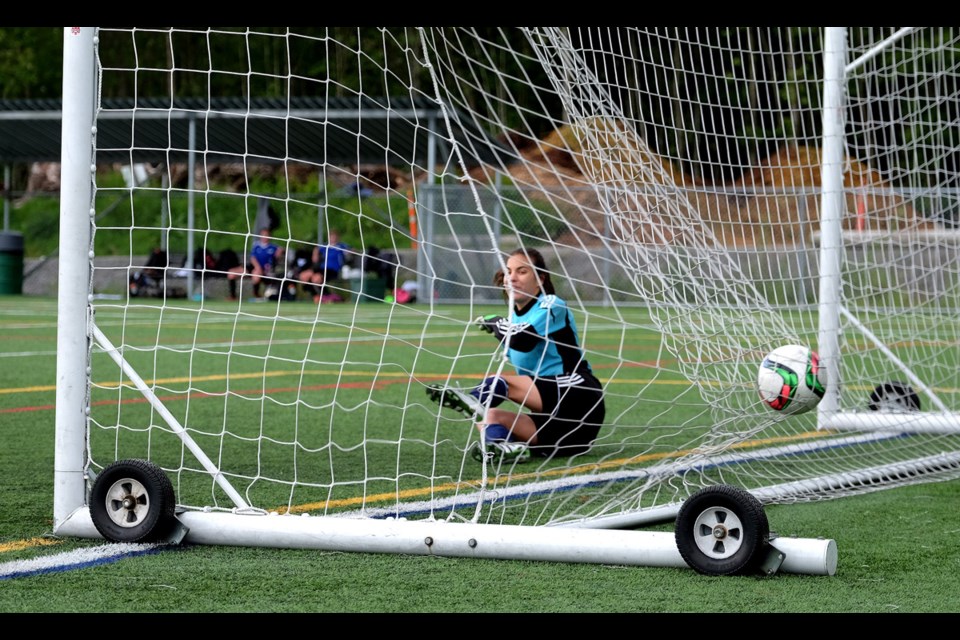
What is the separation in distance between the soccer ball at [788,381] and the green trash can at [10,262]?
22768 millimetres

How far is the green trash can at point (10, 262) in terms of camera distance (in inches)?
996

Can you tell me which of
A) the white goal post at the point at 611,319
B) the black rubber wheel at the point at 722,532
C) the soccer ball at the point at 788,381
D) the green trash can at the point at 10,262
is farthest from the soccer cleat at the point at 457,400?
the green trash can at the point at 10,262

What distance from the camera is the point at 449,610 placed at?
324 cm

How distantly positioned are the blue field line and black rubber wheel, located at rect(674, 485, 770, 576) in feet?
5.33

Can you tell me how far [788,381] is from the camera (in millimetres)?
5125

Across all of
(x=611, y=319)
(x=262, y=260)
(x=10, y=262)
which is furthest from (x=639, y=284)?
(x=10, y=262)

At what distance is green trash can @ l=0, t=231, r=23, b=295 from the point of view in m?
25.3

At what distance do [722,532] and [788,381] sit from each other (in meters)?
1.57

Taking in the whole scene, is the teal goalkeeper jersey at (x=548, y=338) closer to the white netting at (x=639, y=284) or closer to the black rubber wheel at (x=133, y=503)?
the white netting at (x=639, y=284)

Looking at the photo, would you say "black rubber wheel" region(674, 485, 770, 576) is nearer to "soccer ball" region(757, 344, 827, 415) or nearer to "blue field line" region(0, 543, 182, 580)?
"soccer ball" region(757, 344, 827, 415)

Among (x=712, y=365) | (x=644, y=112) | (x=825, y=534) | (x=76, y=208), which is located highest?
(x=644, y=112)

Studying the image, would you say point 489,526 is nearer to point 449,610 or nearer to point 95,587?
point 449,610

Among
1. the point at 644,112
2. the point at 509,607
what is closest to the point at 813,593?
the point at 509,607

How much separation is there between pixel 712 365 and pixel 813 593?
58.6 inches
